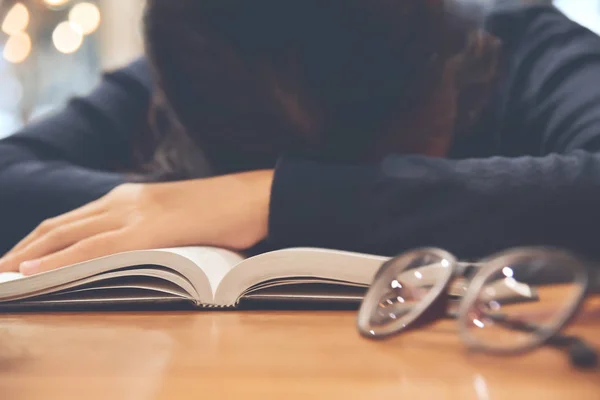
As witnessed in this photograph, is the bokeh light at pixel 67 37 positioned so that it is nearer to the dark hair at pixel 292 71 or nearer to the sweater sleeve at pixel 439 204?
the dark hair at pixel 292 71

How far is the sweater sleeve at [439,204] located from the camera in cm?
54

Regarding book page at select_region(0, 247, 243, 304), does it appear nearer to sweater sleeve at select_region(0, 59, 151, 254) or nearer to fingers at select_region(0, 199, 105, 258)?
fingers at select_region(0, 199, 105, 258)

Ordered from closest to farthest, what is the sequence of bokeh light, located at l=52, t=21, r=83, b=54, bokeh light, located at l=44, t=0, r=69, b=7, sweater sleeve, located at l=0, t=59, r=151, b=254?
sweater sleeve, located at l=0, t=59, r=151, b=254
bokeh light, located at l=44, t=0, r=69, b=7
bokeh light, located at l=52, t=21, r=83, b=54

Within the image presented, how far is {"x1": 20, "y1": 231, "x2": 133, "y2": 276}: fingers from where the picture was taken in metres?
0.62

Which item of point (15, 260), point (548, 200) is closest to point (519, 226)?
point (548, 200)

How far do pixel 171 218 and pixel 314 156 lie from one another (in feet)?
0.59

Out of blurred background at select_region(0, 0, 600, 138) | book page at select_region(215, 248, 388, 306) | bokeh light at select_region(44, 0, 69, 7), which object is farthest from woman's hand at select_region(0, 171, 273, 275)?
bokeh light at select_region(44, 0, 69, 7)

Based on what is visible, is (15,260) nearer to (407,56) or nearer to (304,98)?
(304,98)

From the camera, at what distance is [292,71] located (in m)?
0.63

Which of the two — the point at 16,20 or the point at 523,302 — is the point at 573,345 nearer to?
the point at 523,302

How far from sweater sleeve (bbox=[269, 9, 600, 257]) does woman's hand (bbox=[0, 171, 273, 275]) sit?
0.12 ft

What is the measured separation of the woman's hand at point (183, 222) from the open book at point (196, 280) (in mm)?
65

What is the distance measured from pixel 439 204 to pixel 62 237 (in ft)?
1.45

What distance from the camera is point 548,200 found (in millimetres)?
542
